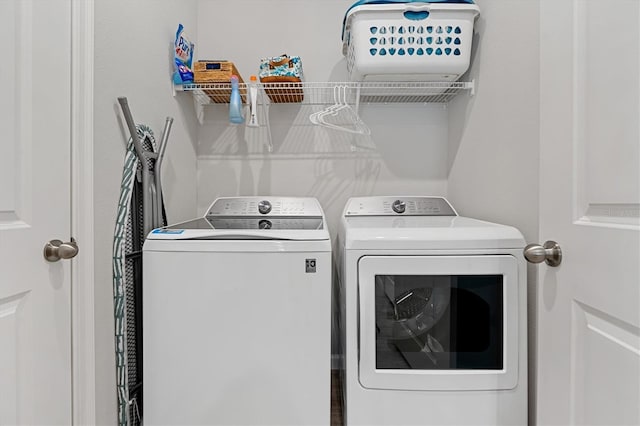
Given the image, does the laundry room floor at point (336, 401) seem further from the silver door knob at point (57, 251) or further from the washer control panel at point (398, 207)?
the silver door knob at point (57, 251)

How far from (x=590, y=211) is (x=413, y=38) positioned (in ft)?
3.98

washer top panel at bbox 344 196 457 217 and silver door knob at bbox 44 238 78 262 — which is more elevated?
washer top panel at bbox 344 196 457 217

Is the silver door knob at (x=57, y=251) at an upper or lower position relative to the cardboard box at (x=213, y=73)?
lower

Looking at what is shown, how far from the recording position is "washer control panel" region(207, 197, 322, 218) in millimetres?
1980

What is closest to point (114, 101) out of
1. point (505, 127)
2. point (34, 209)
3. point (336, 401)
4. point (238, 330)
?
point (34, 209)

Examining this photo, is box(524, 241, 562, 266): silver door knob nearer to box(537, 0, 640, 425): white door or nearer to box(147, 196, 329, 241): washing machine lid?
box(537, 0, 640, 425): white door

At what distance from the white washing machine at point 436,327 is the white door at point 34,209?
34.6 inches

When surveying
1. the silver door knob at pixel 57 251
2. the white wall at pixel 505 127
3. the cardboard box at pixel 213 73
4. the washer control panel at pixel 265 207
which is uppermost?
the cardboard box at pixel 213 73

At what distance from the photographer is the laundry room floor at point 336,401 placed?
5.61 ft

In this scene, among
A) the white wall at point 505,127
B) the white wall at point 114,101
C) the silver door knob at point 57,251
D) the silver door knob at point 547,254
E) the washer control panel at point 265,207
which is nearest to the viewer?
the silver door knob at point 547,254

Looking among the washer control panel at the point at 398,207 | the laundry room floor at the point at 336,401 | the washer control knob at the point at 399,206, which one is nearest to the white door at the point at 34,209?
the laundry room floor at the point at 336,401

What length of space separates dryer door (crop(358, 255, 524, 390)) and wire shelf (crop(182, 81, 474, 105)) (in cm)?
98

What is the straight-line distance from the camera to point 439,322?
1.38m

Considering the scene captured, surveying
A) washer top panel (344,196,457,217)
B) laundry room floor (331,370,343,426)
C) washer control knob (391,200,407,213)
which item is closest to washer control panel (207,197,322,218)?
washer top panel (344,196,457,217)
